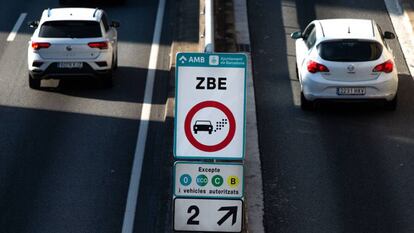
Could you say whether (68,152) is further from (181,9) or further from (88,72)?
(181,9)

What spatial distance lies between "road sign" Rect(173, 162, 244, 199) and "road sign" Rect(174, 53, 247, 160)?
311mm

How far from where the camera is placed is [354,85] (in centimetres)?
2131

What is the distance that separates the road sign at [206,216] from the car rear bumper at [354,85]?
9.51 metres

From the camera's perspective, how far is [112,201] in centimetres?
1762

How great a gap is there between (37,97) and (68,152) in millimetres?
3864

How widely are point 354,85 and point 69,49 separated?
19.7ft

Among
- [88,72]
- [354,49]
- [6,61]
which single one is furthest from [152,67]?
[354,49]

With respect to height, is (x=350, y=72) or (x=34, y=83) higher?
(x=350, y=72)

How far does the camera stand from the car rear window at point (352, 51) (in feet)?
70.0

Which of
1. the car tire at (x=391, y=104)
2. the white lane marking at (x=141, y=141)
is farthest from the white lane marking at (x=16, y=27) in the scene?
the car tire at (x=391, y=104)

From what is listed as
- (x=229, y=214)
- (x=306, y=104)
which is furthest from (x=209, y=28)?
(x=229, y=214)

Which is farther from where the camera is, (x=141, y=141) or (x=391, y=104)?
→ (x=391, y=104)

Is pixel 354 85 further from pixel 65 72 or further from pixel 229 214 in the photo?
pixel 229 214

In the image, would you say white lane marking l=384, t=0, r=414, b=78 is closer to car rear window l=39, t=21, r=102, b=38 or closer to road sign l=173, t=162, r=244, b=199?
car rear window l=39, t=21, r=102, b=38
